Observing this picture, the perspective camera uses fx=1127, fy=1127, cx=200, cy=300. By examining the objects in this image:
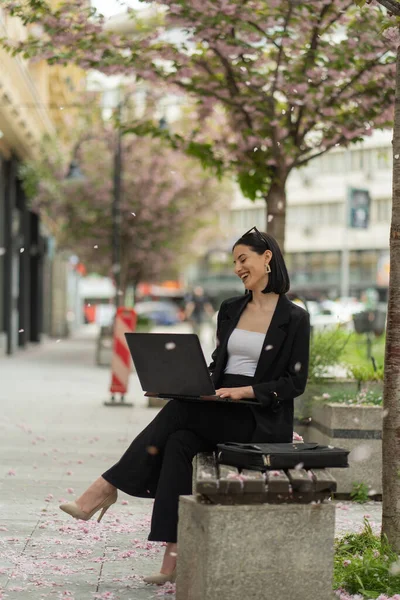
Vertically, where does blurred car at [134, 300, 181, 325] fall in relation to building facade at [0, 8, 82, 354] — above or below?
below

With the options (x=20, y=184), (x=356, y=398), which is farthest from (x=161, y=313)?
→ (x=356, y=398)

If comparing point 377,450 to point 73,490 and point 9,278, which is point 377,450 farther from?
point 9,278

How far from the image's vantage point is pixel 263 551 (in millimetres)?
4336

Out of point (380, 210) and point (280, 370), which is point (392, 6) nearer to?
point (280, 370)

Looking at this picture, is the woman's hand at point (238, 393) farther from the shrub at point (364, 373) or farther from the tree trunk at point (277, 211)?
the tree trunk at point (277, 211)

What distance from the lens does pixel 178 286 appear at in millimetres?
101812

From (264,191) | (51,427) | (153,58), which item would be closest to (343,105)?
(264,191)

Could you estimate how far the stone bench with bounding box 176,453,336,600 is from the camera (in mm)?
4297

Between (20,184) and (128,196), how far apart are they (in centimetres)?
307

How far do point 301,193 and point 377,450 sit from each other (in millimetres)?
74107

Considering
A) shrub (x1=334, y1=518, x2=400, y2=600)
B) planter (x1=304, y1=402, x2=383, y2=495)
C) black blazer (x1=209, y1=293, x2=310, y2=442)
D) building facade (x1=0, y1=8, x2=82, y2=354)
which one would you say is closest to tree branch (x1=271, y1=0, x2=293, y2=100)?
planter (x1=304, y1=402, x2=383, y2=495)

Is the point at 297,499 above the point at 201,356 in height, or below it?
below

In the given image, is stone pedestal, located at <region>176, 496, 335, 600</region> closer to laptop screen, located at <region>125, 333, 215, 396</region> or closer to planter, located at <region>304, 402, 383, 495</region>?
laptop screen, located at <region>125, 333, 215, 396</region>

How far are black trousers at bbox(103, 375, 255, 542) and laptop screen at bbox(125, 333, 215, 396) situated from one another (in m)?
0.24
